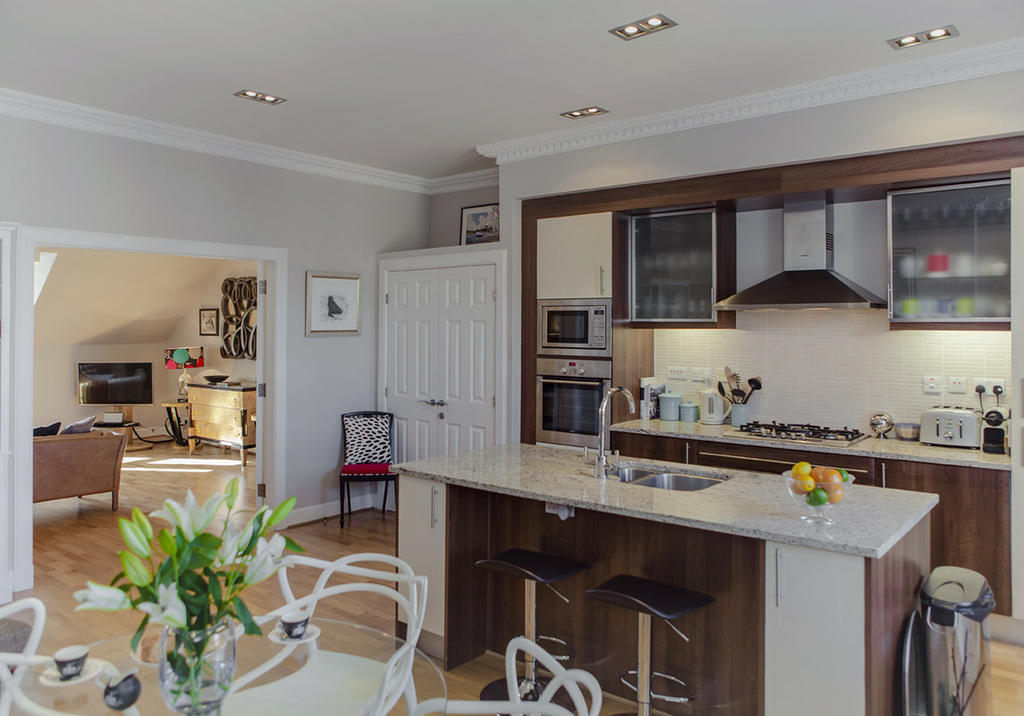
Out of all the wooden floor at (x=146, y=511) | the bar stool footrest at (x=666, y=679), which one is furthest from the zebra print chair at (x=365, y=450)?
the bar stool footrest at (x=666, y=679)

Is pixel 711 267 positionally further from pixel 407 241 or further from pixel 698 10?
pixel 407 241

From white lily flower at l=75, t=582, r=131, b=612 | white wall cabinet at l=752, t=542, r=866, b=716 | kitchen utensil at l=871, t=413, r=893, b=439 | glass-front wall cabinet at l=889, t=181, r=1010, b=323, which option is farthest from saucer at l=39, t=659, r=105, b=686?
kitchen utensil at l=871, t=413, r=893, b=439

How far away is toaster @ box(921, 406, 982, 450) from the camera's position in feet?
12.6

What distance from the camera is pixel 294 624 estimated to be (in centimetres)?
201

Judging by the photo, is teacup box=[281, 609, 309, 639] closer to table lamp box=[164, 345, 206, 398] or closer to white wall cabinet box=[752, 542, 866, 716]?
white wall cabinet box=[752, 542, 866, 716]

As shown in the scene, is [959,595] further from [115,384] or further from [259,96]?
[115,384]

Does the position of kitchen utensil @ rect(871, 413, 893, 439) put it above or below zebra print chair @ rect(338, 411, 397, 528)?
above

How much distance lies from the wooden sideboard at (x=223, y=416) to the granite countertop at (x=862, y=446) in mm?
5309

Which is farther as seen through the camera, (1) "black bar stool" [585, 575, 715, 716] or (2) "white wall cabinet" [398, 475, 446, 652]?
(2) "white wall cabinet" [398, 475, 446, 652]

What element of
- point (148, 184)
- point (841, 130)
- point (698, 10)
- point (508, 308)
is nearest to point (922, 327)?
point (841, 130)

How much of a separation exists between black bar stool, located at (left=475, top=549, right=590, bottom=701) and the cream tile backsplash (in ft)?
7.73

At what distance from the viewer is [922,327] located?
3.95 m

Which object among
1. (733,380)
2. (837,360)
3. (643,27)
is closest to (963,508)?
(837,360)

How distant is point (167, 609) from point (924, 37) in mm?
3617
